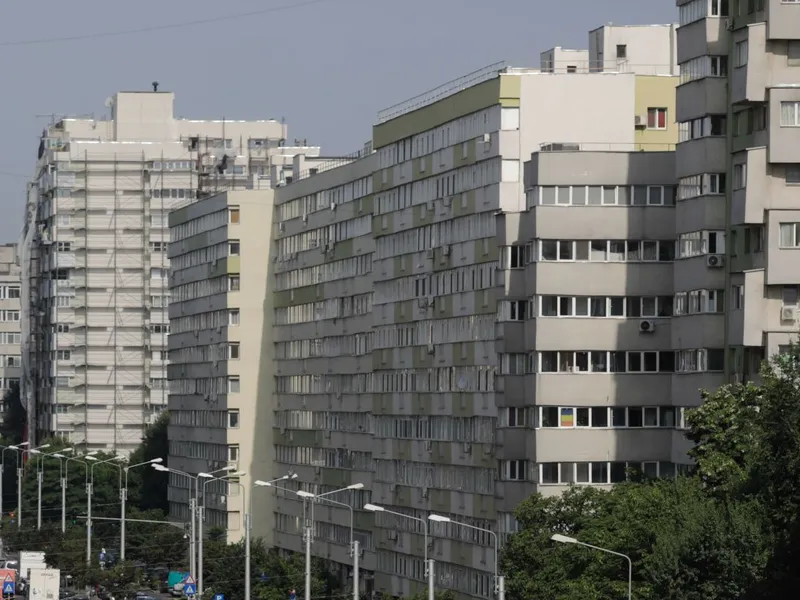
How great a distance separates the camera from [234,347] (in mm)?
156250

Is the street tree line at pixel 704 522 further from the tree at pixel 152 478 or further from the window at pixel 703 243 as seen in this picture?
the tree at pixel 152 478

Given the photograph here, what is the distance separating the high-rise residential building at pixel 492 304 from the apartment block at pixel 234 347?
1091cm

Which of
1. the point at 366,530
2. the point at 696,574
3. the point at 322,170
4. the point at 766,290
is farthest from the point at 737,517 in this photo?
the point at 322,170

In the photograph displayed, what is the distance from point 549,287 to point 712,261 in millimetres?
9418

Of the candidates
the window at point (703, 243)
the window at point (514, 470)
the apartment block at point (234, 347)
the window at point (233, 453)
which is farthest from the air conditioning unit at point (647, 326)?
the window at point (233, 453)

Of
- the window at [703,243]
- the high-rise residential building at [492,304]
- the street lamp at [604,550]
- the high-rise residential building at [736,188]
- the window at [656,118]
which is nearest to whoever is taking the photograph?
the street lamp at [604,550]

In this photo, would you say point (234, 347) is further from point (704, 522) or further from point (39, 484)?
point (704, 522)

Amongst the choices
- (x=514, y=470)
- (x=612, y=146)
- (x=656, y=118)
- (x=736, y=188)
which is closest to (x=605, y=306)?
(x=514, y=470)

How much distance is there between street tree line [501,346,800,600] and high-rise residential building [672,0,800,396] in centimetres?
646

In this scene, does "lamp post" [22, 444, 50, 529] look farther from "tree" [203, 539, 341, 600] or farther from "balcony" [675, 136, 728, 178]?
"balcony" [675, 136, 728, 178]

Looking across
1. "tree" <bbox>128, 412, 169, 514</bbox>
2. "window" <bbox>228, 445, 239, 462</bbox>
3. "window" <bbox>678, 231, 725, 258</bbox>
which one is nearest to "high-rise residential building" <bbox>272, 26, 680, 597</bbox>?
"window" <bbox>678, 231, 725, 258</bbox>

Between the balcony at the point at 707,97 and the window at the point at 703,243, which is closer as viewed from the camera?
the balcony at the point at 707,97

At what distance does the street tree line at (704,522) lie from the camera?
67.7 meters

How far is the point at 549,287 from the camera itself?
9756 cm
